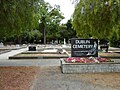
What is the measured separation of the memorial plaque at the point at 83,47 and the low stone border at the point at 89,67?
2.95 m

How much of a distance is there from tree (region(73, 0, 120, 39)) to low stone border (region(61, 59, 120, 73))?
91.2 inches

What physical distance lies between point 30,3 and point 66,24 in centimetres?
6374

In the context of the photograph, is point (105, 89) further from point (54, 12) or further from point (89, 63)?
point (54, 12)

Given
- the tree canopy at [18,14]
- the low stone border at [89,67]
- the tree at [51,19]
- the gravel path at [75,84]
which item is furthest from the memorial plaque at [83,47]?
the tree at [51,19]

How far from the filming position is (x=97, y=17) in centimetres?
1371

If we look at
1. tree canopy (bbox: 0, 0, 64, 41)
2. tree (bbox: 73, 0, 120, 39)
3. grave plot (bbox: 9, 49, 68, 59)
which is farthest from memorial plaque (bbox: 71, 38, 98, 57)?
grave plot (bbox: 9, 49, 68, 59)

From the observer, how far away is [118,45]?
1897 inches

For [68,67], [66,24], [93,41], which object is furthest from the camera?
[66,24]

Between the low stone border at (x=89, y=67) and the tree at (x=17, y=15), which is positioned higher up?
the tree at (x=17, y=15)

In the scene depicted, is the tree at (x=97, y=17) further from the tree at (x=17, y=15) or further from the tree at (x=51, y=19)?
the tree at (x=51, y=19)

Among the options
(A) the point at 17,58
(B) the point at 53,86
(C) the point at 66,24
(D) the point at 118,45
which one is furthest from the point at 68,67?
(C) the point at 66,24

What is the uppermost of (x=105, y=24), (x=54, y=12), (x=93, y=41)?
(x=54, y=12)

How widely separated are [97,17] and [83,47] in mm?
2097

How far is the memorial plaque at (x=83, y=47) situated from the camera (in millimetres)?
14906
